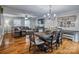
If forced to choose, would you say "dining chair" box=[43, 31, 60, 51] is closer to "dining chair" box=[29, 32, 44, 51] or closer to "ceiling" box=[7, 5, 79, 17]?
"dining chair" box=[29, 32, 44, 51]

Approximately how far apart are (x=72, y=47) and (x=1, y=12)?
5.18 ft

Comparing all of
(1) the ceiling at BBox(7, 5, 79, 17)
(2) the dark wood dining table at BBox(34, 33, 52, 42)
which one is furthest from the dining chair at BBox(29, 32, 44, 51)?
(1) the ceiling at BBox(7, 5, 79, 17)

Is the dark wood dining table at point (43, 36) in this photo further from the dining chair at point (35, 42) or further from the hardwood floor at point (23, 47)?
the hardwood floor at point (23, 47)

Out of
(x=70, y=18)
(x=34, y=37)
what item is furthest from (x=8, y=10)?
(x=70, y=18)

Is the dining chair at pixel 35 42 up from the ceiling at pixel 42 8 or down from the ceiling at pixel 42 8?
down

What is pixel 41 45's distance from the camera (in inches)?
97.8

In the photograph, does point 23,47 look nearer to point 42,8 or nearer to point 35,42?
point 35,42

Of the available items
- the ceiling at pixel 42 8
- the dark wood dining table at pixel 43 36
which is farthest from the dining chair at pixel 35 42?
the ceiling at pixel 42 8

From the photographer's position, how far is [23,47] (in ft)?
8.00

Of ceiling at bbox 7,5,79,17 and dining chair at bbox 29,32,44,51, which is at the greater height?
ceiling at bbox 7,5,79,17

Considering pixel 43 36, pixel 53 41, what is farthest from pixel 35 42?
pixel 53 41

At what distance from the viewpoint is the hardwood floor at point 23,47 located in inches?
94.5

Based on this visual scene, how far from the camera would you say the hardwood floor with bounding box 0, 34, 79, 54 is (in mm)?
2400
